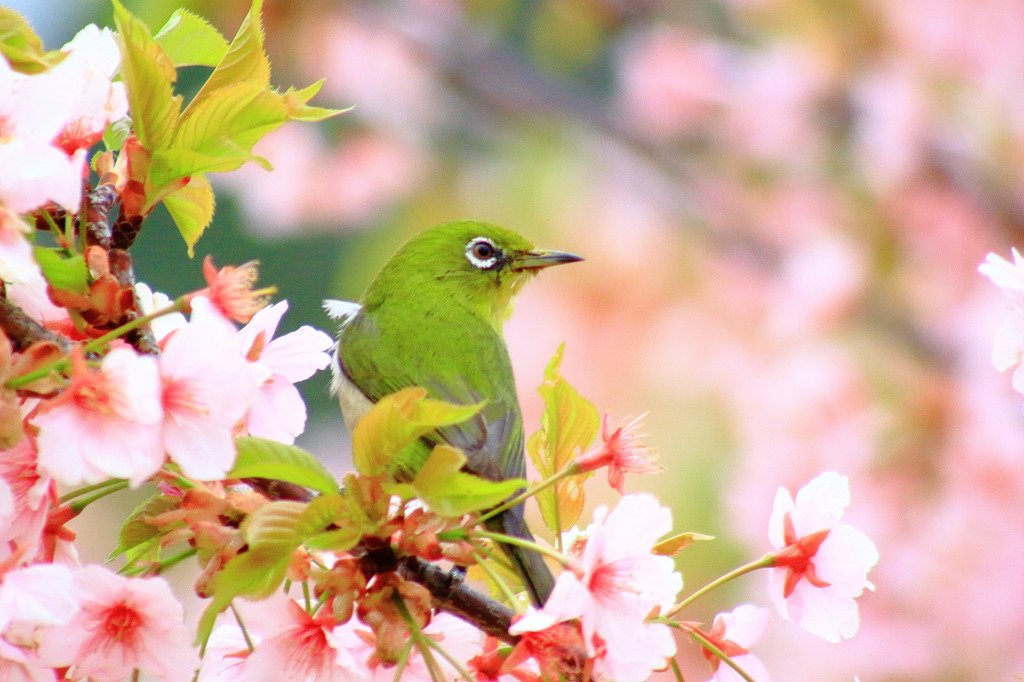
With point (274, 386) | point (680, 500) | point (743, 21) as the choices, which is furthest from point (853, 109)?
point (274, 386)

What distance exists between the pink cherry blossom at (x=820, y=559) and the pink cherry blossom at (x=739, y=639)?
0.03 metres

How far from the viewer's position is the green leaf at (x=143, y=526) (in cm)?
109

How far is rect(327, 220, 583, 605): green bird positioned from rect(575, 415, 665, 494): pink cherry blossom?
214 mm

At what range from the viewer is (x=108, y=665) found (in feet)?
3.50

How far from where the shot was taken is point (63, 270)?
1.00 metres

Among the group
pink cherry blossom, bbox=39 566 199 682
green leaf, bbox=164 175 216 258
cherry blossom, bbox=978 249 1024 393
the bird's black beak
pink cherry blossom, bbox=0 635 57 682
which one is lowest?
pink cherry blossom, bbox=0 635 57 682

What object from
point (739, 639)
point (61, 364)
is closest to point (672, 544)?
point (739, 639)

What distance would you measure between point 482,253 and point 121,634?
1672 millimetres

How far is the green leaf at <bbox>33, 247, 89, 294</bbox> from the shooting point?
983mm

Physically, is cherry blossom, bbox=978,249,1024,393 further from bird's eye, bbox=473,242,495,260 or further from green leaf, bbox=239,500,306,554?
bird's eye, bbox=473,242,495,260

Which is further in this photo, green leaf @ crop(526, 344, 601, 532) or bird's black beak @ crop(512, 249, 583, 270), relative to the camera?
bird's black beak @ crop(512, 249, 583, 270)

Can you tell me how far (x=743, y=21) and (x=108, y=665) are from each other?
4.50 m

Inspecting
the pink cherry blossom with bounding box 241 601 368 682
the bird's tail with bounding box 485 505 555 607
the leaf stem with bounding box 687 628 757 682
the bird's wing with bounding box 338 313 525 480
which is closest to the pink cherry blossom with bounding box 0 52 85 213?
the pink cherry blossom with bounding box 241 601 368 682

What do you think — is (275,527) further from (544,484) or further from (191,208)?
(191,208)
